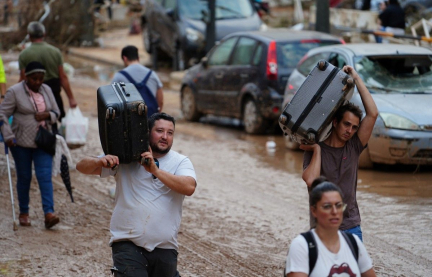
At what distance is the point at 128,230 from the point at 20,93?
347 cm

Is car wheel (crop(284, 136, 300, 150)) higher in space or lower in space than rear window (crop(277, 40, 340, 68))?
lower

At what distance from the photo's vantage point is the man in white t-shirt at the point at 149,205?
4.66 m

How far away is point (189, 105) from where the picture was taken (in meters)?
15.1

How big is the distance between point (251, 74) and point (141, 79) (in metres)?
4.71

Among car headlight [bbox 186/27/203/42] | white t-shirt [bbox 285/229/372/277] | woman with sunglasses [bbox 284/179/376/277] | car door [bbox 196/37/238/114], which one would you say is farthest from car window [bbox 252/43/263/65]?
white t-shirt [bbox 285/229/372/277]

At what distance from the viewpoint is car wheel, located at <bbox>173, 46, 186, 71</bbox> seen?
20.1m

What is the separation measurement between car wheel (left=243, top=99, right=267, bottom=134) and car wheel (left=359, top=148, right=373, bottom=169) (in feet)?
9.76

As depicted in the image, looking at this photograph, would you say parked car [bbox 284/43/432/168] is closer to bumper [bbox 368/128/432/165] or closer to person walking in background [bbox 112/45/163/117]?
bumper [bbox 368/128/432/165]

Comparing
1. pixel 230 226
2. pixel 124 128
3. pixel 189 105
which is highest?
pixel 124 128

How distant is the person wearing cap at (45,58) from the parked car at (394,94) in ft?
11.5

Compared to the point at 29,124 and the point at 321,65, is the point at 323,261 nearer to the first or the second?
the point at 321,65

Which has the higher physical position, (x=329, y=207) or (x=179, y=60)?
(x=329, y=207)

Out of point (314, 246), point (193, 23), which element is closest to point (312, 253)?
point (314, 246)

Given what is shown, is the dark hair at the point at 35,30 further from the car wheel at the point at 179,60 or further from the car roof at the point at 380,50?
the car wheel at the point at 179,60
